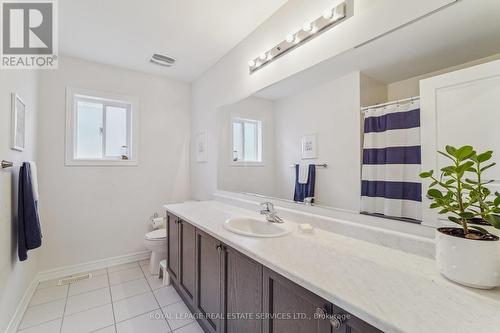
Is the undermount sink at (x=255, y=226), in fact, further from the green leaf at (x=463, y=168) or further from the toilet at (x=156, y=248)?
the toilet at (x=156, y=248)

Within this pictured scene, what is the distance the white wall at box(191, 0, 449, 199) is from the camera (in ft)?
3.78

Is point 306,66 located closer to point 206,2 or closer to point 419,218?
point 206,2

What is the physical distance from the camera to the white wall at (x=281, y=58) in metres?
1.15

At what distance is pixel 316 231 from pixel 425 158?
2.34 feet

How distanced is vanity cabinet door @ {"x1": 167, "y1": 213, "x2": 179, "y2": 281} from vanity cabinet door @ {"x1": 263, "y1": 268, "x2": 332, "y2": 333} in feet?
4.03

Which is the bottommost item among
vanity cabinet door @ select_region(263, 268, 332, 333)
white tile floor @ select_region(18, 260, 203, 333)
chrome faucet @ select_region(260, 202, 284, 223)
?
white tile floor @ select_region(18, 260, 203, 333)

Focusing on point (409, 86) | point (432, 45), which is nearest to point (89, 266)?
point (409, 86)

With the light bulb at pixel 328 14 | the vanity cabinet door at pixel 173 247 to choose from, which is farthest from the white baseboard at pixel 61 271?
the light bulb at pixel 328 14

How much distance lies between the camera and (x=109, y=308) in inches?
75.3

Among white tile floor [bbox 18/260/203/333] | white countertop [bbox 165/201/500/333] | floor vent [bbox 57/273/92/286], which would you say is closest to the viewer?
white countertop [bbox 165/201/500/333]

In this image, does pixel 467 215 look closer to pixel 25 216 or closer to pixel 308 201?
pixel 308 201

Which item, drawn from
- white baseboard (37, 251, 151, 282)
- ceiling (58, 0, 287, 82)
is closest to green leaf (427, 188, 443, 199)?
ceiling (58, 0, 287, 82)

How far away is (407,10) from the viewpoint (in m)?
1.07

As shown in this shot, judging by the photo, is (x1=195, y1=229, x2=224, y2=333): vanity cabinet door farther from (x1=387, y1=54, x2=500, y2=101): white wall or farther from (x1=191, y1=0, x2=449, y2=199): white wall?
(x1=387, y1=54, x2=500, y2=101): white wall
